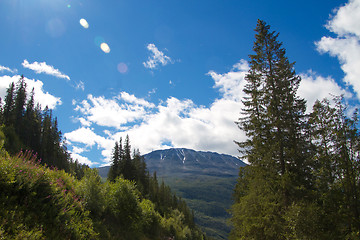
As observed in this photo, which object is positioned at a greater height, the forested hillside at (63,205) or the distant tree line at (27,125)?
the distant tree line at (27,125)

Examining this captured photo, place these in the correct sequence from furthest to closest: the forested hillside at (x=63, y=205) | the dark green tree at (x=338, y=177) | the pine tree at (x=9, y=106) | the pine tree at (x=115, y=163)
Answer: the pine tree at (x=9, y=106)
the pine tree at (x=115, y=163)
the dark green tree at (x=338, y=177)
the forested hillside at (x=63, y=205)

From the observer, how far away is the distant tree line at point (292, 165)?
1360 centimetres

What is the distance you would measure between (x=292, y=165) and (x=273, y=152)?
5.25ft

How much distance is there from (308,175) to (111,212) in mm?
14845

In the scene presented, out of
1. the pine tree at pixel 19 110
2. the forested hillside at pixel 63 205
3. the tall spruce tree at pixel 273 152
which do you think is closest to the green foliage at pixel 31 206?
the forested hillside at pixel 63 205

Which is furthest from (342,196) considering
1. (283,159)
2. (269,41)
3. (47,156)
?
(47,156)

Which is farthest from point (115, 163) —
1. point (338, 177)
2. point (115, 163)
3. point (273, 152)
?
point (338, 177)

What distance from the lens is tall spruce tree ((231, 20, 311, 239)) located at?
51.8ft

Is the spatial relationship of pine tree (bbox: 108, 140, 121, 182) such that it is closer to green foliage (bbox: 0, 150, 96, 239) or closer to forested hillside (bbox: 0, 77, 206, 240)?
forested hillside (bbox: 0, 77, 206, 240)

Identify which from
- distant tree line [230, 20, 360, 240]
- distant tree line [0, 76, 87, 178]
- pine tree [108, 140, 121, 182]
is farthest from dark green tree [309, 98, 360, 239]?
distant tree line [0, 76, 87, 178]

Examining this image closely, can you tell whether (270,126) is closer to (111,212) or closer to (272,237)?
(272,237)

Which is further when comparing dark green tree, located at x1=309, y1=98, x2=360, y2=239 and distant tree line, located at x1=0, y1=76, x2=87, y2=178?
distant tree line, located at x1=0, y1=76, x2=87, y2=178

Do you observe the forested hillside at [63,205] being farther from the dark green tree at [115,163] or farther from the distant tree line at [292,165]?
the dark green tree at [115,163]

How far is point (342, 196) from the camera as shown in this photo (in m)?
13.9
